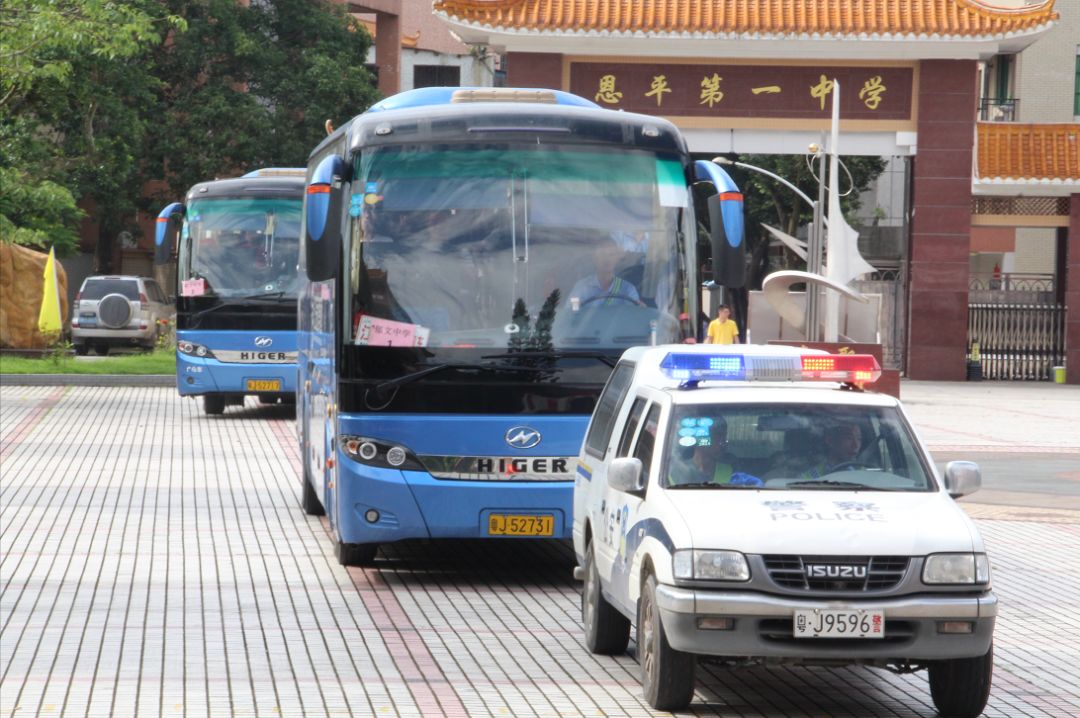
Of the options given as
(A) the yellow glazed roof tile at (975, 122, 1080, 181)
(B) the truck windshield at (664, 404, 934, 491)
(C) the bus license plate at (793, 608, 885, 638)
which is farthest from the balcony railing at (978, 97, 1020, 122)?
(C) the bus license plate at (793, 608, 885, 638)

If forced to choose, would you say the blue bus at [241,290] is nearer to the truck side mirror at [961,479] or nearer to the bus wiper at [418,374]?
the bus wiper at [418,374]

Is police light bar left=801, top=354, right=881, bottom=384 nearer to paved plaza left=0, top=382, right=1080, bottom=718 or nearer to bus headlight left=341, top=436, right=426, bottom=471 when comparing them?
paved plaza left=0, top=382, right=1080, bottom=718

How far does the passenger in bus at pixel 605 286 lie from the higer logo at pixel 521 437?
0.85m

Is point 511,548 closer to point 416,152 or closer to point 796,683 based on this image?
point 416,152

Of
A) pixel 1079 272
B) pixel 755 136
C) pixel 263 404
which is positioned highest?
pixel 755 136

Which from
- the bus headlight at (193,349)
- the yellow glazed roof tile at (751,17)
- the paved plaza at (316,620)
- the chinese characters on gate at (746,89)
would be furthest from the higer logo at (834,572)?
the chinese characters on gate at (746,89)

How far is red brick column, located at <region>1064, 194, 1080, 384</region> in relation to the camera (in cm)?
3700

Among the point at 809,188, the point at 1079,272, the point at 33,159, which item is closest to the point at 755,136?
the point at 1079,272

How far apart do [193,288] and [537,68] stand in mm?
12431

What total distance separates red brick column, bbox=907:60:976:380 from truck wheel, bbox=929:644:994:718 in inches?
1150

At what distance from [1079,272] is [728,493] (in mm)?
31114

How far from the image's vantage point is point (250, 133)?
4750 centimetres

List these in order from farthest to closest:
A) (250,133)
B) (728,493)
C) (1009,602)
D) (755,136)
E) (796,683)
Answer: (250,133) → (755,136) → (1009,602) → (796,683) → (728,493)

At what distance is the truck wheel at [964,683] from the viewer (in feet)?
25.1
